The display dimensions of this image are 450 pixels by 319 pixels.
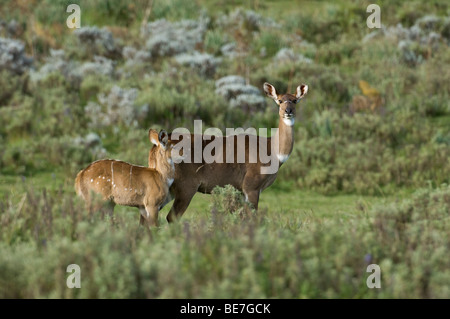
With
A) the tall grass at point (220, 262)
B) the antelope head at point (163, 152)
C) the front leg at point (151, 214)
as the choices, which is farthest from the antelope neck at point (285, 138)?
the tall grass at point (220, 262)

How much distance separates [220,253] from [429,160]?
887 centimetres

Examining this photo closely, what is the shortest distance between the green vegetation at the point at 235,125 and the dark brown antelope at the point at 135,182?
12.5 inches

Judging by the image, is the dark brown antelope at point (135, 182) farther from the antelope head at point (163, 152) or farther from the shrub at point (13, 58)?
the shrub at point (13, 58)

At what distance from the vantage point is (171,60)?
18.9 m

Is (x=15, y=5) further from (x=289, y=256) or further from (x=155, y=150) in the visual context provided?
(x=289, y=256)

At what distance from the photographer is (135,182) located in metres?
7.92

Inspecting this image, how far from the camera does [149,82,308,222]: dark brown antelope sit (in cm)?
847

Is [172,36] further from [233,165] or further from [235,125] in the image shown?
[233,165]

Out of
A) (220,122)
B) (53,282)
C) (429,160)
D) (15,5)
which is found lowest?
(53,282)

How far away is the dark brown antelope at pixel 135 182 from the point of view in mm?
7887

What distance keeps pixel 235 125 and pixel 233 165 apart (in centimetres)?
650

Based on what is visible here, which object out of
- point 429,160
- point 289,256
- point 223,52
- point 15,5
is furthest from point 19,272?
point 15,5

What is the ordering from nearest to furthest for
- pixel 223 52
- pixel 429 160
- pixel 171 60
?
pixel 429 160, pixel 171 60, pixel 223 52

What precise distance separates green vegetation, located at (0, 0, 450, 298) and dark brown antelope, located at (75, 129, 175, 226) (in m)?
0.32
